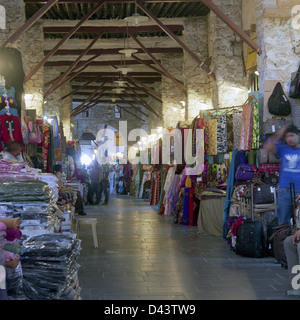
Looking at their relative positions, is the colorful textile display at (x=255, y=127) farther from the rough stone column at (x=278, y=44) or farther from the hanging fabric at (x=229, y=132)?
the hanging fabric at (x=229, y=132)

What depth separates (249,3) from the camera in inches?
370

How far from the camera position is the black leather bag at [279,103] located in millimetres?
6238

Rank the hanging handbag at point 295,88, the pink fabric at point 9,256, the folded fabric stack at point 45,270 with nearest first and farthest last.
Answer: the pink fabric at point 9,256
the folded fabric stack at point 45,270
the hanging handbag at point 295,88

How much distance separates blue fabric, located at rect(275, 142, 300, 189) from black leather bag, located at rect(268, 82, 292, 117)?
103 centimetres

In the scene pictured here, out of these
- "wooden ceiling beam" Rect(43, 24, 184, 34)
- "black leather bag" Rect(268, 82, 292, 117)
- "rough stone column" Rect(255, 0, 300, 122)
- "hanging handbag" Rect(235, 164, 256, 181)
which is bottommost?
"hanging handbag" Rect(235, 164, 256, 181)

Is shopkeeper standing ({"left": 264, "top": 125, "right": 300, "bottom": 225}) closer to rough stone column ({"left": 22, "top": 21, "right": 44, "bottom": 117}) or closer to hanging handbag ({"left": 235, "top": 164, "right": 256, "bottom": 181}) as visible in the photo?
hanging handbag ({"left": 235, "top": 164, "right": 256, "bottom": 181})

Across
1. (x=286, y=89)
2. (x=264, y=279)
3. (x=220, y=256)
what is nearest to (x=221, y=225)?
(x=220, y=256)

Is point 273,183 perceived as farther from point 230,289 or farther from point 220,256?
point 230,289

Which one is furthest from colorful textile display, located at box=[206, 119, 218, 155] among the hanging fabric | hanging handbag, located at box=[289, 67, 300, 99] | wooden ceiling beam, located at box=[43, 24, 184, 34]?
wooden ceiling beam, located at box=[43, 24, 184, 34]

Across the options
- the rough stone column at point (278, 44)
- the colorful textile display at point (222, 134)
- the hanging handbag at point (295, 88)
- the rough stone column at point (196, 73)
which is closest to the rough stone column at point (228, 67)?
the rough stone column at point (196, 73)

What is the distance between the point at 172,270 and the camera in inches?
197

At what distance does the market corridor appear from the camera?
13.3ft

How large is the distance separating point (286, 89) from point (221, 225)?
8.04 feet

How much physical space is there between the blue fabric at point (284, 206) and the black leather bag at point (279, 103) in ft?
4.39
